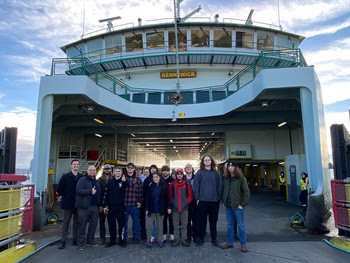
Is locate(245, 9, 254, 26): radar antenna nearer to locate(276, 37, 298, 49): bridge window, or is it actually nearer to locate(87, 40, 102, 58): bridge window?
locate(276, 37, 298, 49): bridge window

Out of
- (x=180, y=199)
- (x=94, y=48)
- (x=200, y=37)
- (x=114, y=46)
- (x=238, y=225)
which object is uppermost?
(x=200, y=37)

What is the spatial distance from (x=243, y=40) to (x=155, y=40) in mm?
6108

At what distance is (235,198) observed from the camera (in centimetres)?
488

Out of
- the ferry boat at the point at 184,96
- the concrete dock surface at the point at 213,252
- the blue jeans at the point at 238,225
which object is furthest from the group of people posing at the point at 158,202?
the ferry boat at the point at 184,96

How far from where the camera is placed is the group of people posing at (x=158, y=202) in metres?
5.07

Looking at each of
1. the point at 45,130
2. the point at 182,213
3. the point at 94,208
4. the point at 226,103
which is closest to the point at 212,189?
the point at 182,213

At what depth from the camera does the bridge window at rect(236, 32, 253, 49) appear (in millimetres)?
17141

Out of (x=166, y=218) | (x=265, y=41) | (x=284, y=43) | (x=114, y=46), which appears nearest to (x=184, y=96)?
(x=114, y=46)

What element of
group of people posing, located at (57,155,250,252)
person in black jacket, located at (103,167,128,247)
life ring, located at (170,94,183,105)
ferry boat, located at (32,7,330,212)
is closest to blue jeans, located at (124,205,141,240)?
group of people posing, located at (57,155,250,252)

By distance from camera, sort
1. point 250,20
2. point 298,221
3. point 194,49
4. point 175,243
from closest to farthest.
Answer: point 175,243 → point 298,221 → point 194,49 → point 250,20

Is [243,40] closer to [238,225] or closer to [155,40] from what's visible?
[155,40]

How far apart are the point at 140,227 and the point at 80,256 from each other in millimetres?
1409

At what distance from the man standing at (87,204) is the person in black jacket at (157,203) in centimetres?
114

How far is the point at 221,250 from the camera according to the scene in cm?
484
